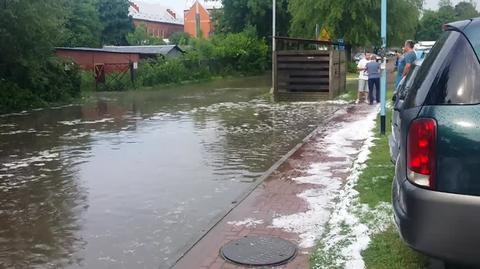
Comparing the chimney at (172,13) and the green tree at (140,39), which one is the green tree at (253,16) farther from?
the chimney at (172,13)

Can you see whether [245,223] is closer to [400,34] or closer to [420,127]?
[420,127]

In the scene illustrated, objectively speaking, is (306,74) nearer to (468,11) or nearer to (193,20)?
(468,11)

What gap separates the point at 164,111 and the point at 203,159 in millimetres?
8956

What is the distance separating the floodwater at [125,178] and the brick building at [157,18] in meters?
91.9

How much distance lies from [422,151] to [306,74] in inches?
706

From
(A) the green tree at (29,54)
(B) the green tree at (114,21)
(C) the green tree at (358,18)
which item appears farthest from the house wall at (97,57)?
(B) the green tree at (114,21)

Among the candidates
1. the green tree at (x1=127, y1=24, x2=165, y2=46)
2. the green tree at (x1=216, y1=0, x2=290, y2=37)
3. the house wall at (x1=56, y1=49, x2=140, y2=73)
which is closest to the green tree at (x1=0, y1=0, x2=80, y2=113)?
the house wall at (x1=56, y1=49, x2=140, y2=73)

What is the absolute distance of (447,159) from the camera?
3260 millimetres

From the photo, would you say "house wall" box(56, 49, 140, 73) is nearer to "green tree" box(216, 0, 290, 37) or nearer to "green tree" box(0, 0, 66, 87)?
"green tree" box(0, 0, 66, 87)

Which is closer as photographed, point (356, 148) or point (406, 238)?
point (406, 238)

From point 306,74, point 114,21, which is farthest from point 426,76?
point 114,21

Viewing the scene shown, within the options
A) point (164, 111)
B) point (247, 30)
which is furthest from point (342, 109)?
point (247, 30)

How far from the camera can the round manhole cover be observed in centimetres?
489

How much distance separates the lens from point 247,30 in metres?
48.2
